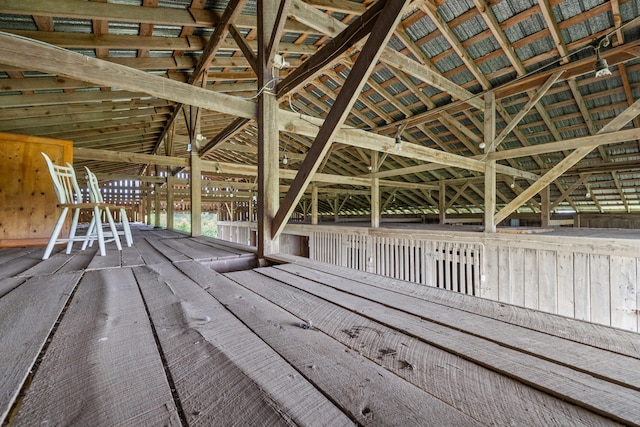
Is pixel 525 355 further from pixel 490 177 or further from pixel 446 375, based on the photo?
pixel 490 177

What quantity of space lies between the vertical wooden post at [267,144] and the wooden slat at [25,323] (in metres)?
1.33

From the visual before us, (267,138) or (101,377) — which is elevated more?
(267,138)

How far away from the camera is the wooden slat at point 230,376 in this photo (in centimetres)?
59

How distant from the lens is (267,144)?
8.34ft

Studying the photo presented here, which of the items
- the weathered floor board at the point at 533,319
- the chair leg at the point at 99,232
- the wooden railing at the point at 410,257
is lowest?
the wooden railing at the point at 410,257

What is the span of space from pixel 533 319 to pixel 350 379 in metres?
0.84

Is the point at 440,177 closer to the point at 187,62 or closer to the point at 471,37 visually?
the point at 471,37

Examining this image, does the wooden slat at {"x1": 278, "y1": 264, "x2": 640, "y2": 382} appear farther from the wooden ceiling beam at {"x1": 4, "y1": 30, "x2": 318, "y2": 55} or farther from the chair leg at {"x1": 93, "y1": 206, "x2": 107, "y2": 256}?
the wooden ceiling beam at {"x1": 4, "y1": 30, "x2": 318, "y2": 55}

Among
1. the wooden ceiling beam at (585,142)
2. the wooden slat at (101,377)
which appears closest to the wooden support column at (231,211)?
the wooden ceiling beam at (585,142)

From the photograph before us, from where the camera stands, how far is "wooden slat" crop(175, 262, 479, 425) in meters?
0.59

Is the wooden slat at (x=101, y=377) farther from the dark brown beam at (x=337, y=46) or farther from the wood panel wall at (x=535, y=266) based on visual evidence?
the wood panel wall at (x=535, y=266)

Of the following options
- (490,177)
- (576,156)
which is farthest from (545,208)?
(576,156)

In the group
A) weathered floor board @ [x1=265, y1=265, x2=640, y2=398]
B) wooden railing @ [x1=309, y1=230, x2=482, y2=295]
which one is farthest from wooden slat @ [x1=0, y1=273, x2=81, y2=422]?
wooden railing @ [x1=309, y1=230, x2=482, y2=295]

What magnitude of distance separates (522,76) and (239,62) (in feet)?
16.0
